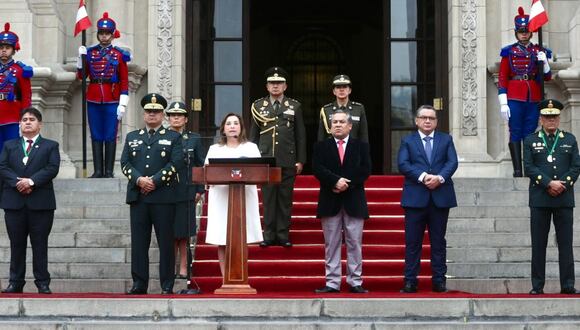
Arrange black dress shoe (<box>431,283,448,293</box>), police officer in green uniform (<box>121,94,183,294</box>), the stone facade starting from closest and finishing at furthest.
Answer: police officer in green uniform (<box>121,94,183,294</box>) < black dress shoe (<box>431,283,448,293</box>) < the stone facade

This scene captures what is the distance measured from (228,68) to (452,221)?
564 cm

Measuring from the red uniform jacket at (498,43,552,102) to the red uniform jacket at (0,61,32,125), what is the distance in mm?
5906

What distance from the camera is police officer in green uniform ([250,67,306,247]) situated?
498 inches

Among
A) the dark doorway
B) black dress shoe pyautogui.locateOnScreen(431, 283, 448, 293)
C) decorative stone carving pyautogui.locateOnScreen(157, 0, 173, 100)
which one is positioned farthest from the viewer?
the dark doorway

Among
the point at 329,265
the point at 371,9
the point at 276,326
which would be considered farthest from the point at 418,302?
the point at 371,9

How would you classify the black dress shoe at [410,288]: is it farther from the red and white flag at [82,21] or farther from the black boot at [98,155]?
the red and white flag at [82,21]

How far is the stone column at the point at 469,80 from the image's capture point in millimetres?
16594

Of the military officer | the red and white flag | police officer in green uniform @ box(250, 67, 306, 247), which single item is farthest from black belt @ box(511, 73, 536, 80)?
the red and white flag

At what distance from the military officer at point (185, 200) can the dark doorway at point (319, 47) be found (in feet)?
39.9

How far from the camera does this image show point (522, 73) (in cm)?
1473

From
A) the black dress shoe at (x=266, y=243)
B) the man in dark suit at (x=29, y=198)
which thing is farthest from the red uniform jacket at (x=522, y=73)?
the man in dark suit at (x=29, y=198)

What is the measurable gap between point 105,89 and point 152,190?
4.20 metres

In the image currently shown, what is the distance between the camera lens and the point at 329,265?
36.2ft

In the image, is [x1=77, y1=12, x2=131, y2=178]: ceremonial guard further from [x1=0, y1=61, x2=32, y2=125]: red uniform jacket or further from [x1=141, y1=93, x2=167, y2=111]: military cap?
[x1=141, y1=93, x2=167, y2=111]: military cap
